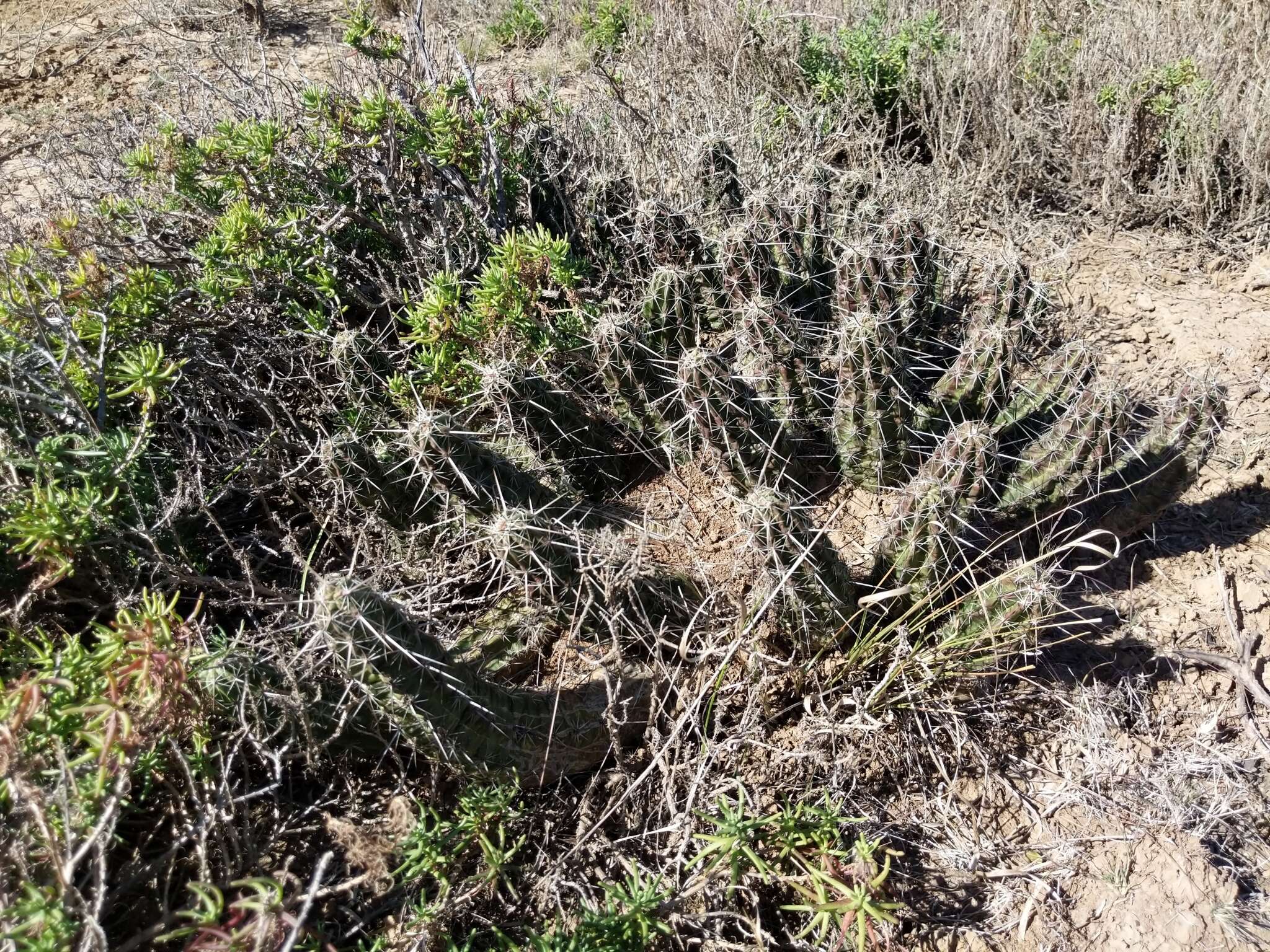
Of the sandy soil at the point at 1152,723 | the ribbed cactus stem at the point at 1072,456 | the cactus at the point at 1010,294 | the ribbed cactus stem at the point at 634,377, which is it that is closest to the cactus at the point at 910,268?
the cactus at the point at 1010,294

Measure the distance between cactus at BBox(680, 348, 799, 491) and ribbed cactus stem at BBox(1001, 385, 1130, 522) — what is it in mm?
827

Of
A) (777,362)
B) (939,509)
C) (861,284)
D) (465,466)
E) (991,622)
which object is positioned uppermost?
(861,284)

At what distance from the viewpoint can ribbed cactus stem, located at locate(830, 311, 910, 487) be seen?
3.02 meters

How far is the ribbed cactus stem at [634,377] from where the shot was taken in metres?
3.12

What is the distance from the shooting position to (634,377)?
3.19 meters

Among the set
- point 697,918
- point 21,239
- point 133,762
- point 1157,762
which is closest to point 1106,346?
point 1157,762

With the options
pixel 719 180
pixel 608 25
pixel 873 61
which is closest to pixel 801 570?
pixel 719 180

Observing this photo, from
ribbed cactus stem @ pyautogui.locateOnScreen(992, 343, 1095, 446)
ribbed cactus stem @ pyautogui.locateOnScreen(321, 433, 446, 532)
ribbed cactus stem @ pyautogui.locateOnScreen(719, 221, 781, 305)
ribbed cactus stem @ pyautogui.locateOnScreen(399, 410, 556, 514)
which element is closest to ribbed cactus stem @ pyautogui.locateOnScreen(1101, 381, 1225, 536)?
ribbed cactus stem @ pyautogui.locateOnScreen(992, 343, 1095, 446)

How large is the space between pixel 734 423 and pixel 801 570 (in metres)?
0.62

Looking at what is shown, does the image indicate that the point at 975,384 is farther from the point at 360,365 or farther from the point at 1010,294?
the point at 360,365

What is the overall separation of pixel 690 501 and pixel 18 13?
8623 mm

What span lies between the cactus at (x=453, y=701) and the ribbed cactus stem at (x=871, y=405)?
1.20 m

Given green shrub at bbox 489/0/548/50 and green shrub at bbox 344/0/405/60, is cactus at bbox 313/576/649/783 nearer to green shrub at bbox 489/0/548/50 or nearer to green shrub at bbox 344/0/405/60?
green shrub at bbox 344/0/405/60

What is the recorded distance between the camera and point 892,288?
3414mm
